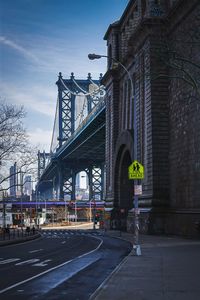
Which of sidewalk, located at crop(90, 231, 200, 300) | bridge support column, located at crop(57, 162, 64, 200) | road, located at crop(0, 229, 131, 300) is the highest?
bridge support column, located at crop(57, 162, 64, 200)

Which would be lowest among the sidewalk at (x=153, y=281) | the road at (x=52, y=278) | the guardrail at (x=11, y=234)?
the guardrail at (x=11, y=234)

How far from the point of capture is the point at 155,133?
5378 cm

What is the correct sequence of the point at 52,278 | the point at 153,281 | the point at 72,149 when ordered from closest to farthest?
the point at 153,281, the point at 52,278, the point at 72,149

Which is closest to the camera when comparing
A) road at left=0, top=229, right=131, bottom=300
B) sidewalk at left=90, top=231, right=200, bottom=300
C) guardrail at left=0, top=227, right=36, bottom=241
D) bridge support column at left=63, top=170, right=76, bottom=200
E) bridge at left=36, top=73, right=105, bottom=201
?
sidewalk at left=90, top=231, right=200, bottom=300

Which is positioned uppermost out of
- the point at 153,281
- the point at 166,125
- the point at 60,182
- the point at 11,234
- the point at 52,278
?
the point at 166,125

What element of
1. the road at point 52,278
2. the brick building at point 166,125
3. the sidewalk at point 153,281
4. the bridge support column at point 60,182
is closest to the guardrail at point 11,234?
the brick building at point 166,125

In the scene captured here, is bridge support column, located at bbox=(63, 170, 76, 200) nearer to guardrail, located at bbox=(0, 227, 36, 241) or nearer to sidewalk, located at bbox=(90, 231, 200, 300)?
guardrail, located at bbox=(0, 227, 36, 241)

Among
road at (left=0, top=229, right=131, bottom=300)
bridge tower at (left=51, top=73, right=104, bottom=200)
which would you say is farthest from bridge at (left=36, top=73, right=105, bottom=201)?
road at (left=0, top=229, right=131, bottom=300)

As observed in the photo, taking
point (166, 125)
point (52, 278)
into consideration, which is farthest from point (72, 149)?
point (52, 278)

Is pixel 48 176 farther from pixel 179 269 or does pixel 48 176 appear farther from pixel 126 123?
pixel 179 269

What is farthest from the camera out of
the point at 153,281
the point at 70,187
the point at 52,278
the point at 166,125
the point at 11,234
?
the point at 70,187

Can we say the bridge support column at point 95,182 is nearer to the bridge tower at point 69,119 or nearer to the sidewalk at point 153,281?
the bridge tower at point 69,119

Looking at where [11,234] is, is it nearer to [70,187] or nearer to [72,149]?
[72,149]

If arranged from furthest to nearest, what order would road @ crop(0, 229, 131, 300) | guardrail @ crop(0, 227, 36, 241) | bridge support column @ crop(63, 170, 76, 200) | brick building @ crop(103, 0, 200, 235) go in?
bridge support column @ crop(63, 170, 76, 200) < guardrail @ crop(0, 227, 36, 241) < brick building @ crop(103, 0, 200, 235) < road @ crop(0, 229, 131, 300)
